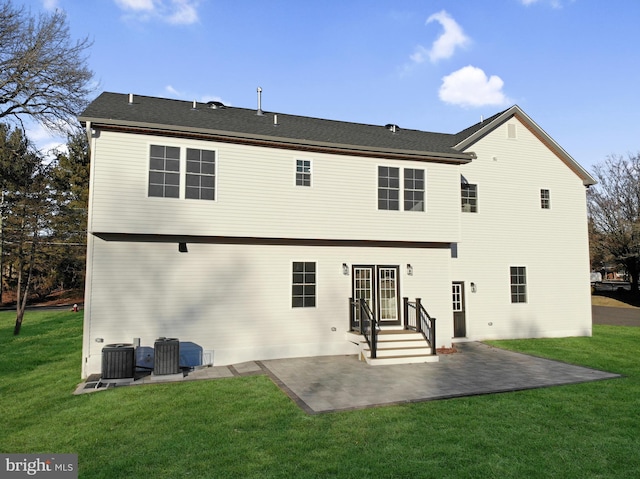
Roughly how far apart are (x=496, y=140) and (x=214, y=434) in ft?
45.3

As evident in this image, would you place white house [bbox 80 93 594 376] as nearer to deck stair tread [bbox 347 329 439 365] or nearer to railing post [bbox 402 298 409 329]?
railing post [bbox 402 298 409 329]

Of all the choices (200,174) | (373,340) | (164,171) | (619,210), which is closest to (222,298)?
(200,174)

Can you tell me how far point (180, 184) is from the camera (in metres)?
9.78

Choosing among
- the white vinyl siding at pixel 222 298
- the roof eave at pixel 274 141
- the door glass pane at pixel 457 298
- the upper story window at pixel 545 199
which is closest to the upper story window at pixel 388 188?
the roof eave at pixel 274 141

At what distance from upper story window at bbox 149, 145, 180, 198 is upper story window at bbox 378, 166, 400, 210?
572 cm

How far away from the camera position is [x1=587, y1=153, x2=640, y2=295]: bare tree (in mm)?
30547

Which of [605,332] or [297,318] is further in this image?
[605,332]

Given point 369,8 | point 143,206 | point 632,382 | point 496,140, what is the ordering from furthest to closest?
1. point 496,140
2. point 369,8
3. point 143,206
4. point 632,382

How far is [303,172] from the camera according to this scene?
36.0 feet

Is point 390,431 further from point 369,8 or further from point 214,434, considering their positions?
point 369,8

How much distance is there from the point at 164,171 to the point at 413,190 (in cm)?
715

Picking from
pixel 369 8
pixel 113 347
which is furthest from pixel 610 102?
pixel 113 347

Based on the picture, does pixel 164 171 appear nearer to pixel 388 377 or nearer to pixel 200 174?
pixel 200 174

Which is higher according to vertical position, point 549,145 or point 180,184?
point 549,145
